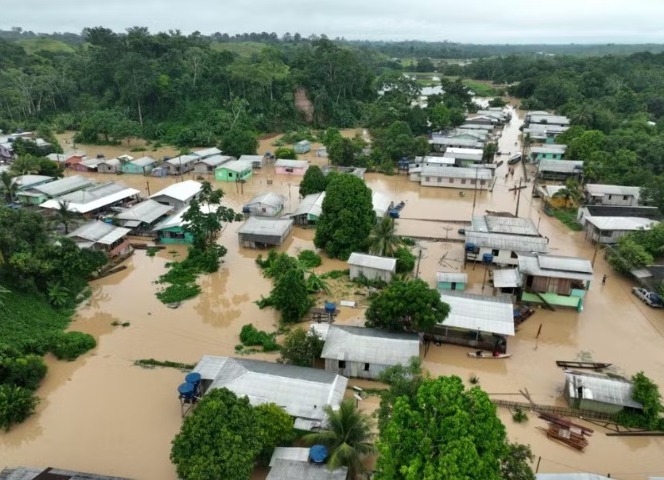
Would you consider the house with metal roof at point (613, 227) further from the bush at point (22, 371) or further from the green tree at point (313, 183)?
the bush at point (22, 371)

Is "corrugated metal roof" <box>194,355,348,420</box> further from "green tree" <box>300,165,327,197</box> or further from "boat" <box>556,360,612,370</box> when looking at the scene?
Result: "green tree" <box>300,165,327,197</box>

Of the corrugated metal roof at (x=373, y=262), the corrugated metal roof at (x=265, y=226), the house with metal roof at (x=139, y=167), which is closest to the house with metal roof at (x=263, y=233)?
the corrugated metal roof at (x=265, y=226)

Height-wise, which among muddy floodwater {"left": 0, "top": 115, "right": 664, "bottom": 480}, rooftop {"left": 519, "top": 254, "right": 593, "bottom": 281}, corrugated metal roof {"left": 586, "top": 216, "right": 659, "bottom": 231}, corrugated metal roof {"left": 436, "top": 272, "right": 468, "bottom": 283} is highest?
corrugated metal roof {"left": 586, "top": 216, "right": 659, "bottom": 231}

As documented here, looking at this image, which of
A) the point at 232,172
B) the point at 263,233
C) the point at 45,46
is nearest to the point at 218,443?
the point at 263,233

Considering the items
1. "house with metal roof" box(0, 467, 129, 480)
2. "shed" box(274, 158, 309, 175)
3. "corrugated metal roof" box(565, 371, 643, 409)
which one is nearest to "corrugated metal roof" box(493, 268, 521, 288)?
"corrugated metal roof" box(565, 371, 643, 409)

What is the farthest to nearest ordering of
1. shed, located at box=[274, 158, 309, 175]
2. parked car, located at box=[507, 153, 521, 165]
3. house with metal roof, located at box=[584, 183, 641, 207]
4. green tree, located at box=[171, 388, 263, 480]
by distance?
parked car, located at box=[507, 153, 521, 165], shed, located at box=[274, 158, 309, 175], house with metal roof, located at box=[584, 183, 641, 207], green tree, located at box=[171, 388, 263, 480]

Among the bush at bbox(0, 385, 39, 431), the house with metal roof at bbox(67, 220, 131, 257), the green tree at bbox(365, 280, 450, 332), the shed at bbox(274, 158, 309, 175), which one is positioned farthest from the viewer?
the shed at bbox(274, 158, 309, 175)
